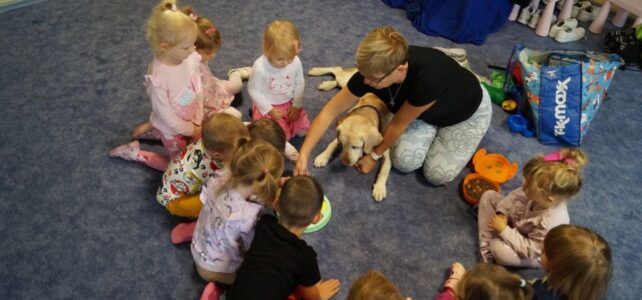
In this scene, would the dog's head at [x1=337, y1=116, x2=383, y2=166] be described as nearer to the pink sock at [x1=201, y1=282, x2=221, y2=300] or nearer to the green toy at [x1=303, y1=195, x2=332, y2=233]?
the green toy at [x1=303, y1=195, x2=332, y2=233]

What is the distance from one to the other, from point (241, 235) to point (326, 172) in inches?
32.8

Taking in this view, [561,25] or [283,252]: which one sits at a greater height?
[283,252]

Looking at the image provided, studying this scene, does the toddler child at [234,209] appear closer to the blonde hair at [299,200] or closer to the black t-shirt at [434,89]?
the blonde hair at [299,200]

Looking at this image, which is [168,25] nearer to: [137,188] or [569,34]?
[137,188]

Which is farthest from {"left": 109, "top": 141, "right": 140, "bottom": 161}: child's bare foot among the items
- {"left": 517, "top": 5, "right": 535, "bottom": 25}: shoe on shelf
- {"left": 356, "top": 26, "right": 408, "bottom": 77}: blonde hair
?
{"left": 517, "top": 5, "right": 535, "bottom": 25}: shoe on shelf

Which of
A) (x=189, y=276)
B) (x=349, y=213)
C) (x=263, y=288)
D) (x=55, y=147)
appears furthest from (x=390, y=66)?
(x=55, y=147)

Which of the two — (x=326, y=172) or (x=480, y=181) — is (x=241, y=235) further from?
(x=480, y=181)

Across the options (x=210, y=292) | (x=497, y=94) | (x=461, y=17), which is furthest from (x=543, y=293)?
(x=461, y=17)

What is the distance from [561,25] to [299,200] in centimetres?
302

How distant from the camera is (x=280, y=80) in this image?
7.84 ft

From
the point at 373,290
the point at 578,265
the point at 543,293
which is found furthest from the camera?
the point at 543,293

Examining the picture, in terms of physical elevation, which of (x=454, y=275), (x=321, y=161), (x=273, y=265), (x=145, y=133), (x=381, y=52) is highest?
(x=381, y=52)

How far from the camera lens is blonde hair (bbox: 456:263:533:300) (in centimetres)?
142

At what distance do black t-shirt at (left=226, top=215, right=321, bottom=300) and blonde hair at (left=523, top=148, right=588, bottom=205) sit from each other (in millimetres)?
978
